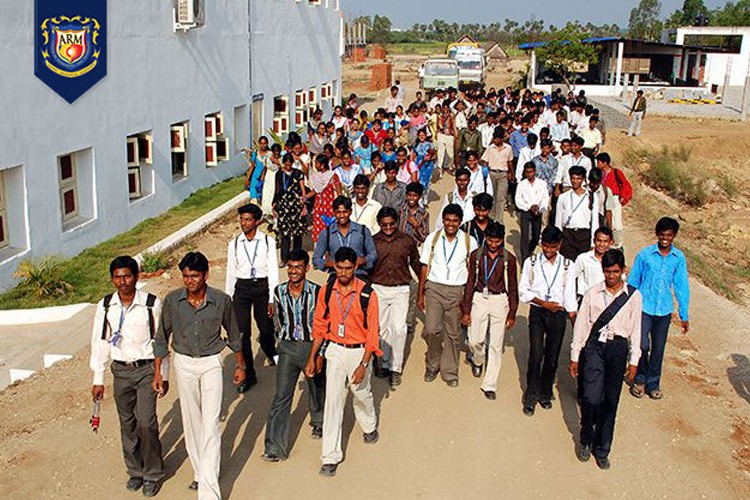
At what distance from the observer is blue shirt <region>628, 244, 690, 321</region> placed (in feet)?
23.8

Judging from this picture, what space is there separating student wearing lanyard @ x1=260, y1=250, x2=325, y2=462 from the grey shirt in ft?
1.86

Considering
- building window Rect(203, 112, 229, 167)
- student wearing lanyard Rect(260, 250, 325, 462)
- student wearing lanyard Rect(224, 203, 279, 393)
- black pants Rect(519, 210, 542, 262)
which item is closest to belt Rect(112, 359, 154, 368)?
student wearing lanyard Rect(260, 250, 325, 462)

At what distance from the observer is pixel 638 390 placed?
7.53m

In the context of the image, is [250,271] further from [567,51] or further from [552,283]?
[567,51]

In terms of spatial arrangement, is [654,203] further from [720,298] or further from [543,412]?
[543,412]

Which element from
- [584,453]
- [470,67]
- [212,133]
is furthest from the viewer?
[470,67]

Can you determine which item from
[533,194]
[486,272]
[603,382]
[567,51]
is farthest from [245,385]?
[567,51]

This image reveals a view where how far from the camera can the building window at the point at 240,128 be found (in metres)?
19.2

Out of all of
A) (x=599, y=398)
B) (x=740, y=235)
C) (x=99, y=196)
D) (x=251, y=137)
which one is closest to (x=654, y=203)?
(x=740, y=235)

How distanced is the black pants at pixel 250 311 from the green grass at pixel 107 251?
325 centimetres

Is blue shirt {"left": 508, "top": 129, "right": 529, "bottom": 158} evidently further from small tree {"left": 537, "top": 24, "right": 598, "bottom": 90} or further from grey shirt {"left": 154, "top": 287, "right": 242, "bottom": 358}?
small tree {"left": 537, "top": 24, "right": 598, "bottom": 90}

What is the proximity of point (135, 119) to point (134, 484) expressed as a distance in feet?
28.6

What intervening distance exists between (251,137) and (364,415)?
575 inches

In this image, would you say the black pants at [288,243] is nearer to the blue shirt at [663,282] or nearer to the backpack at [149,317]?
the blue shirt at [663,282]
